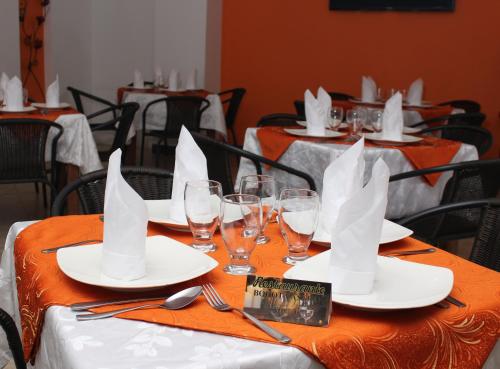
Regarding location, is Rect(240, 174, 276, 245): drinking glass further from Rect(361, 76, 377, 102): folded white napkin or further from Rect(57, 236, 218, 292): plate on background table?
Rect(361, 76, 377, 102): folded white napkin

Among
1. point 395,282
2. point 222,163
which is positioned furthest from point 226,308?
point 222,163

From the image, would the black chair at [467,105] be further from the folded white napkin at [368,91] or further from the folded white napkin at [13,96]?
the folded white napkin at [13,96]

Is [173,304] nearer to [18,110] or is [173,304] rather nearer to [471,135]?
[18,110]

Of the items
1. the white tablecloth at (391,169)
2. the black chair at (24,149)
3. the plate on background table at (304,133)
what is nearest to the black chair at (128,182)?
the white tablecloth at (391,169)

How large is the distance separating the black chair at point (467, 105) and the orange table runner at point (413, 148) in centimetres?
252

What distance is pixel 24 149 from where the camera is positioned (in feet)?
12.1

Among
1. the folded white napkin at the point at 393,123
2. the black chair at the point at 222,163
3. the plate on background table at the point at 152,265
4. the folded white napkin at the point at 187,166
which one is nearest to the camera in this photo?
the plate on background table at the point at 152,265

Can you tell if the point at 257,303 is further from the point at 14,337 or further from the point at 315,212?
the point at 14,337

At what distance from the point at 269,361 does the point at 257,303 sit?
13 centimetres

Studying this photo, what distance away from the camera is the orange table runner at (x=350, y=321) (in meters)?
1.03

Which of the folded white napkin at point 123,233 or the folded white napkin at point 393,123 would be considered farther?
the folded white napkin at point 393,123

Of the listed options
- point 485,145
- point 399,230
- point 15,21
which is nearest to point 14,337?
point 399,230

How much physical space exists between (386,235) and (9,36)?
269 inches

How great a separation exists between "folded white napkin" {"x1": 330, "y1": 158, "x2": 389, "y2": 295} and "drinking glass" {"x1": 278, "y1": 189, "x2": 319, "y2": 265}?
0.12 metres
